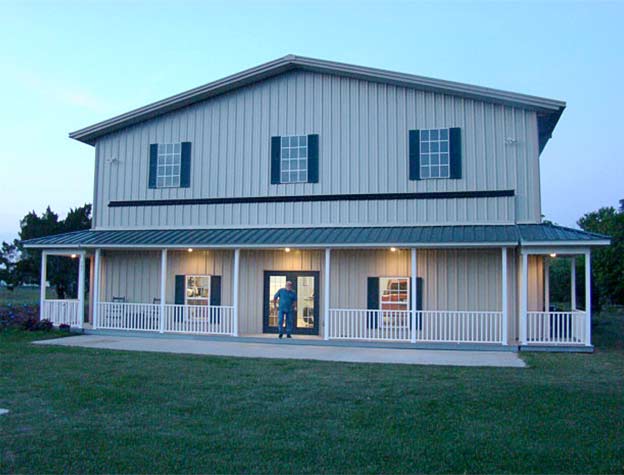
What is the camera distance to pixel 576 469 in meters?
5.91

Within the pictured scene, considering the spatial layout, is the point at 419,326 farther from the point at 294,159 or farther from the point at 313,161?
the point at 294,159

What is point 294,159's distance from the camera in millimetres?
18234

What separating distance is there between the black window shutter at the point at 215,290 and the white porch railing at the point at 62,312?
13.0ft

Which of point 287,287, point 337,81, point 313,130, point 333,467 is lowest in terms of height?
point 333,467

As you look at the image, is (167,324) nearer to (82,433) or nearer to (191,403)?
(191,403)

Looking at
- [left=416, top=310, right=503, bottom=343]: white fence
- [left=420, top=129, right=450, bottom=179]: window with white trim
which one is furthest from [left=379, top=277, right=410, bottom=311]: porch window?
[left=420, top=129, right=450, bottom=179]: window with white trim

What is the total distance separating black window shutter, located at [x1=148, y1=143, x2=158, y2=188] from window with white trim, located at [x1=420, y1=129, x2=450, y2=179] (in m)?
8.11

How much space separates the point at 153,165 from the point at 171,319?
4846 mm

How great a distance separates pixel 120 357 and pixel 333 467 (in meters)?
8.59

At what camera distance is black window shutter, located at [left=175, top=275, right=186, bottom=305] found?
1888 centimetres

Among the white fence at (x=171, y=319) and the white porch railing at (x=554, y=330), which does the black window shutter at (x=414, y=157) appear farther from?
the white fence at (x=171, y=319)

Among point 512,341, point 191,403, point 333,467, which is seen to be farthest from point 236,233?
point 333,467

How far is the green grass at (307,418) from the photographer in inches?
241

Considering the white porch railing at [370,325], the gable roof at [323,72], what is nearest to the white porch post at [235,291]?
the white porch railing at [370,325]
